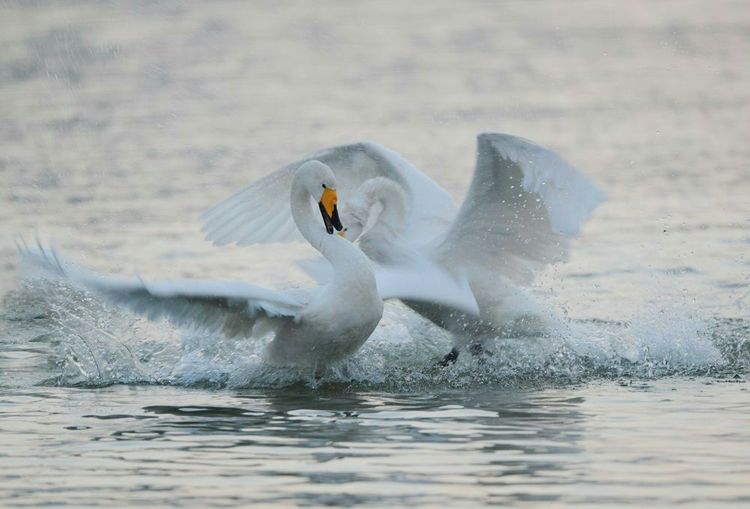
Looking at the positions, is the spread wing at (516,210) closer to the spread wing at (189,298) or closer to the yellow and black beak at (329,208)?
the yellow and black beak at (329,208)

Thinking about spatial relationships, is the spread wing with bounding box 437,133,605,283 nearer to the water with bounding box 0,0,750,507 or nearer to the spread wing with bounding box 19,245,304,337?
the water with bounding box 0,0,750,507

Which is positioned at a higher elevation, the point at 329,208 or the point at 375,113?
the point at 375,113

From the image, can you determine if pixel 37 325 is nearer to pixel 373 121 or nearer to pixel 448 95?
pixel 373 121

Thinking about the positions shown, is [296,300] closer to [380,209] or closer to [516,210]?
[380,209]

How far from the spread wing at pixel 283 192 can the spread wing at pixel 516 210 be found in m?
0.83

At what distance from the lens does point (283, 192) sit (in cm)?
1219

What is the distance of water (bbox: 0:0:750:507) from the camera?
756 cm

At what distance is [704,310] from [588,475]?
450 centimetres

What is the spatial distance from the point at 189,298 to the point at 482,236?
2429mm

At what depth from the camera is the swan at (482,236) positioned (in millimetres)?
10227

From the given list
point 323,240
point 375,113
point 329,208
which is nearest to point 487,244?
point 329,208

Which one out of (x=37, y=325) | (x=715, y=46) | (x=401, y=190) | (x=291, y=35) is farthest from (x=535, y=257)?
(x=291, y=35)

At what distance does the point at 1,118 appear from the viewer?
1903cm

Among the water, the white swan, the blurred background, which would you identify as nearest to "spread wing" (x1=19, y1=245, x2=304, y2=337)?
the white swan
